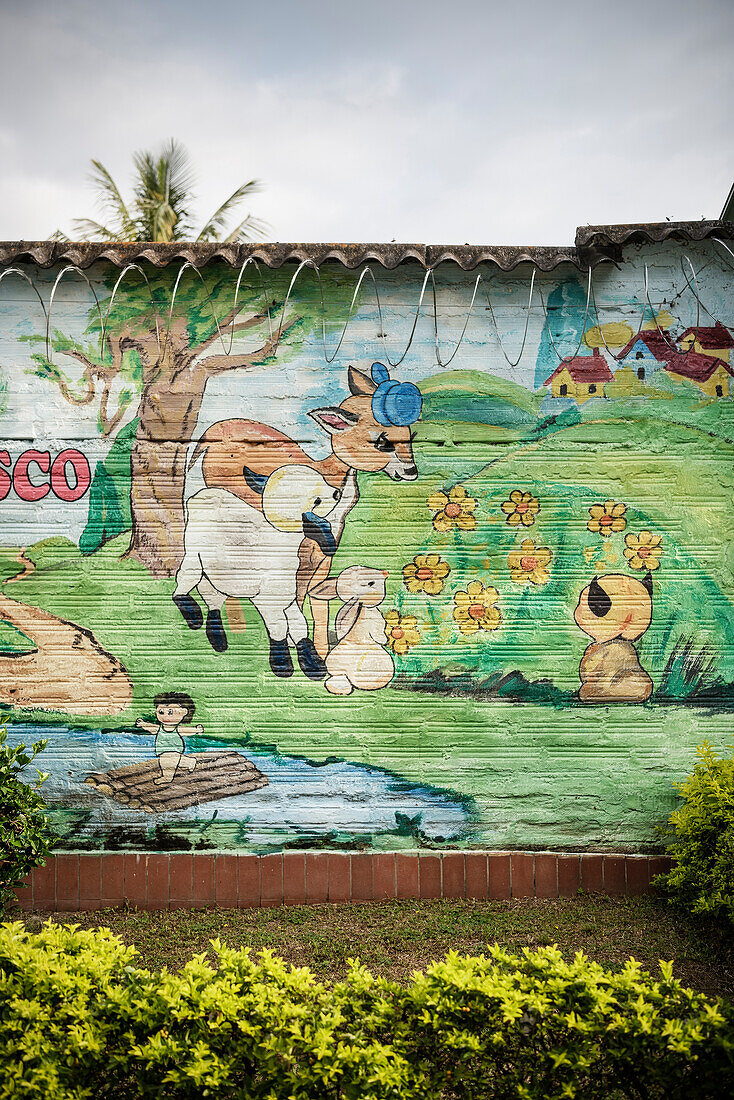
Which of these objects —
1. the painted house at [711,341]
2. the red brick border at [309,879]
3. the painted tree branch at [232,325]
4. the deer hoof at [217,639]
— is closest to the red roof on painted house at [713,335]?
the painted house at [711,341]

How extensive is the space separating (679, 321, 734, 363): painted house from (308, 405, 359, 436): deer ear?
2.35 meters

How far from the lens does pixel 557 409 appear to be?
16.5ft

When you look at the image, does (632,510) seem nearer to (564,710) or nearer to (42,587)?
(564,710)

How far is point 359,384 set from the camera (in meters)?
5.05

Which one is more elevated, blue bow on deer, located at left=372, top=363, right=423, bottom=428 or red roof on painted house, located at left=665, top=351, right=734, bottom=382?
red roof on painted house, located at left=665, top=351, right=734, bottom=382

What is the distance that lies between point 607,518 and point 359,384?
1945 mm

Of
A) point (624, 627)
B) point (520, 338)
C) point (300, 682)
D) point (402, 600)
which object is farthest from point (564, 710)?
point (520, 338)

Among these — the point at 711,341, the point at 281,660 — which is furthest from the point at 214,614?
the point at 711,341

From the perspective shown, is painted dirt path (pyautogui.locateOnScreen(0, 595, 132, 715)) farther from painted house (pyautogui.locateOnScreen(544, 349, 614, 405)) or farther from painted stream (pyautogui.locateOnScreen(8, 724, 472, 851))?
painted house (pyautogui.locateOnScreen(544, 349, 614, 405))

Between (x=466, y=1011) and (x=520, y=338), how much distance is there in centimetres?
406

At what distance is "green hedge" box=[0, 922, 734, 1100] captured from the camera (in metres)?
2.33

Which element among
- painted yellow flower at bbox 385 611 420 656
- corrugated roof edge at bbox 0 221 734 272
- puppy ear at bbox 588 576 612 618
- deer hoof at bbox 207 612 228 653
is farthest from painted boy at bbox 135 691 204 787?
corrugated roof edge at bbox 0 221 734 272

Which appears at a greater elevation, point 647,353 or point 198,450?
point 647,353

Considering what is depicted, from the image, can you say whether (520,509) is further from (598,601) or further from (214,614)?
(214,614)
